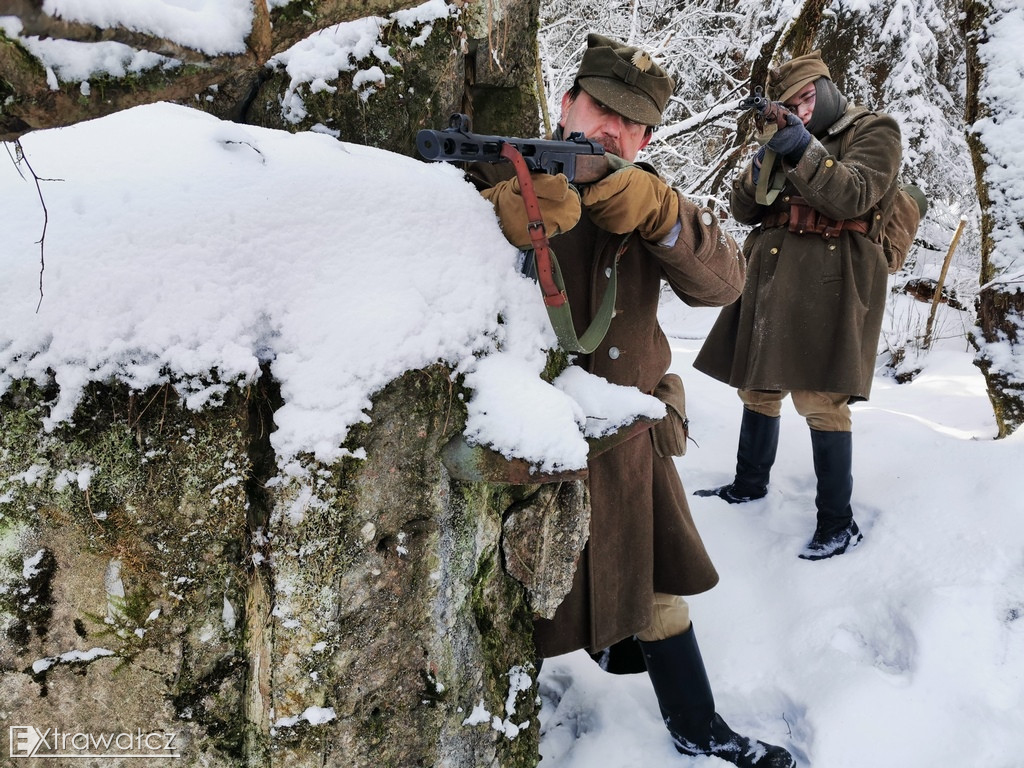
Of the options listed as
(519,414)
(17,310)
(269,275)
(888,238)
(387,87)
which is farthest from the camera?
(888,238)

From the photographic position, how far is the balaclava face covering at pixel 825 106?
2848 mm

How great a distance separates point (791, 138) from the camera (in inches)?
98.9

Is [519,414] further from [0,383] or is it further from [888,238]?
[888,238]

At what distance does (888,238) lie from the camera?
2871 millimetres

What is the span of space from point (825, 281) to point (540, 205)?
1802 mm

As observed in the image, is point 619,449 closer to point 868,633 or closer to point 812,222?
point 868,633

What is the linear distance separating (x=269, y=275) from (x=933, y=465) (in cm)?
297

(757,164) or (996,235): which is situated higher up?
(757,164)

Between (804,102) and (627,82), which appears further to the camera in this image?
(804,102)

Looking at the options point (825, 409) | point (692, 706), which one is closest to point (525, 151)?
point (692, 706)

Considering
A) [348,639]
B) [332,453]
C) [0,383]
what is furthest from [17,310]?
[348,639]

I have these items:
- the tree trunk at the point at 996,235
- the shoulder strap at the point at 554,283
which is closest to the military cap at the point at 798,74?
→ the tree trunk at the point at 996,235

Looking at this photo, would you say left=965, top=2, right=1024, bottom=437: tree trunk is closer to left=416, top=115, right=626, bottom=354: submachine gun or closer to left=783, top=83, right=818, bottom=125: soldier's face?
left=783, top=83, right=818, bottom=125: soldier's face

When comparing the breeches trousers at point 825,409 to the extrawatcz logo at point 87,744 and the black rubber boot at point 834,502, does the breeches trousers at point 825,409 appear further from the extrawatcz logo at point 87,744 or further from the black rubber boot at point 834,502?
the extrawatcz logo at point 87,744
